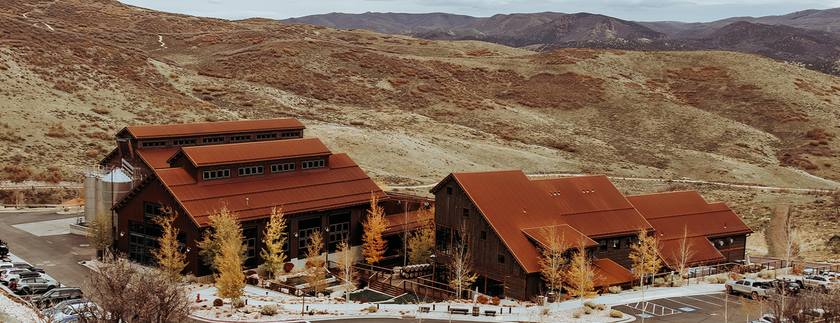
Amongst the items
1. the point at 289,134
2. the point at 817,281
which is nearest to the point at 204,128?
the point at 289,134

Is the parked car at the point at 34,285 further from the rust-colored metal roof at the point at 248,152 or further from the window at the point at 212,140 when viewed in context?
the window at the point at 212,140

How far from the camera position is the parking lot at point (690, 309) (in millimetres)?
41875

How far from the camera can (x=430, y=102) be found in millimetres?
154750

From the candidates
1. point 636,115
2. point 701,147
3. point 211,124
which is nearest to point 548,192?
point 211,124

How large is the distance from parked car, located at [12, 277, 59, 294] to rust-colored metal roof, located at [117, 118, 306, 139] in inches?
684

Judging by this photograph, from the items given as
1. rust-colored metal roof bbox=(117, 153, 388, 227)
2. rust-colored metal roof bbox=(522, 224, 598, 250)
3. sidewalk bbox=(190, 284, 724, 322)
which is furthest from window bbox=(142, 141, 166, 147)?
rust-colored metal roof bbox=(522, 224, 598, 250)

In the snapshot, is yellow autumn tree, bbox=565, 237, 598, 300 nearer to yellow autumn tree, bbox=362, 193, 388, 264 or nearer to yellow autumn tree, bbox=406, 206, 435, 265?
yellow autumn tree, bbox=406, 206, 435, 265

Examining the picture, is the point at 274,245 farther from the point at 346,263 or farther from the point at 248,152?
the point at 248,152

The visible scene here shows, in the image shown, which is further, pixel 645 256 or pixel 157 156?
pixel 157 156

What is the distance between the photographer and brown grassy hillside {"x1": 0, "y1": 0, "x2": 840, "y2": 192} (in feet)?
350

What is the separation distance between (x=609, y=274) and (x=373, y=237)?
18.0 metres

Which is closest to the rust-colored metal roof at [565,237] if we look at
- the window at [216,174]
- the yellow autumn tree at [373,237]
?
the yellow autumn tree at [373,237]

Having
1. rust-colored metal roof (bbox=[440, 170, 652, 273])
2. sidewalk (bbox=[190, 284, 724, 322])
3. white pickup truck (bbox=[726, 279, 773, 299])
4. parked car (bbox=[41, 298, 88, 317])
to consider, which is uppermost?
rust-colored metal roof (bbox=[440, 170, 652, 273])

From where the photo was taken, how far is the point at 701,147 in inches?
5384
